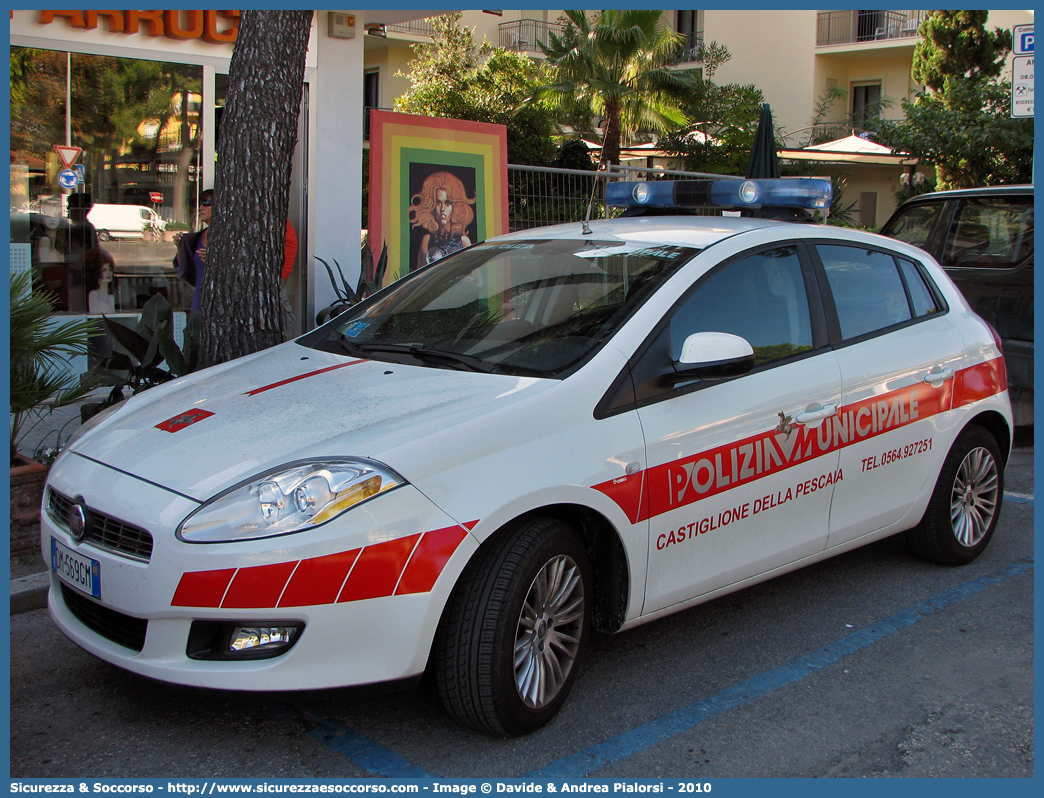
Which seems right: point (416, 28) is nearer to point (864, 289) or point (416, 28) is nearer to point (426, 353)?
point (864, 289)

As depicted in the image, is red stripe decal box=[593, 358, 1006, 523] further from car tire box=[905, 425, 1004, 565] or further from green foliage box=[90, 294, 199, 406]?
green foliage box=[90, 294, 199, 406]

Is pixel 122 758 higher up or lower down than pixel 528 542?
lower down

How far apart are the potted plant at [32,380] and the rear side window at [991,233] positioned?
21.6 ft

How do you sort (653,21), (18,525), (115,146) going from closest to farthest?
(18,525) < (115,146) < (653,21)

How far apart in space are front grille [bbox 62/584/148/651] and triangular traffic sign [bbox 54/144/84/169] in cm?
665

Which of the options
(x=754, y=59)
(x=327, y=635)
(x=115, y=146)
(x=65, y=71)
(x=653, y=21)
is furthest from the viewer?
(x=754, y=59)

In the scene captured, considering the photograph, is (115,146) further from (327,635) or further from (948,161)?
(948,161)

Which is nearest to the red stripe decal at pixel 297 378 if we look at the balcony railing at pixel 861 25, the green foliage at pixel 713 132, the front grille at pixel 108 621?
the front grille at pixel 108 621

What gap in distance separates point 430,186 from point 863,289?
4.84m

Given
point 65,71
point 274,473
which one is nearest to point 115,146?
point 65,71

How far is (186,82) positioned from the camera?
29.8 ft

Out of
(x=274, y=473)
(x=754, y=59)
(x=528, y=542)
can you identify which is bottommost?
(x=528, y=542)

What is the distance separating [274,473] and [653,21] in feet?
77.8

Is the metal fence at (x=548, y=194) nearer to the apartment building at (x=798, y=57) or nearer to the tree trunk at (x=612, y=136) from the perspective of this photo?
the tree trunk at (x=612, y=136)
